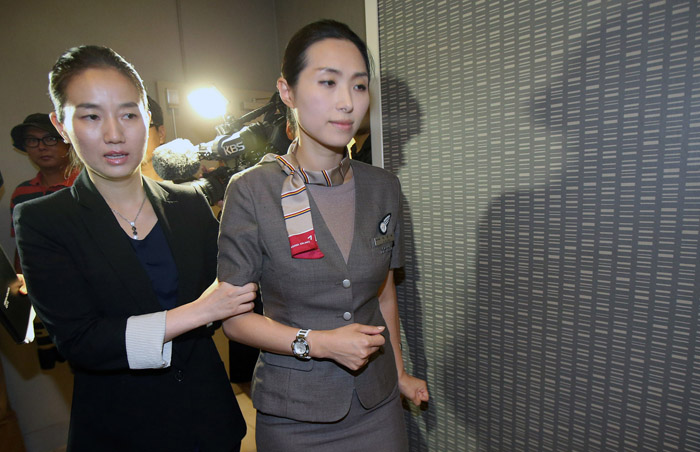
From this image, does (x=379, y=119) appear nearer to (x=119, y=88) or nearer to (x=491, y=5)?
(x=491, y=5)

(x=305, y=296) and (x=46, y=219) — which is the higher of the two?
(x=46, y=219)

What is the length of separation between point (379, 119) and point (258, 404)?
97 centimetres

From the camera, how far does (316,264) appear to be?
0.92 m

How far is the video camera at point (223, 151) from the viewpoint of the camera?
1.63 m

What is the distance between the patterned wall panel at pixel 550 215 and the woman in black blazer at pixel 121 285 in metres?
0.68

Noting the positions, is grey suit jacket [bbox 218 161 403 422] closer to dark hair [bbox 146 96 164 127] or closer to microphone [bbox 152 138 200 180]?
microphone [bbox 152 138 200 180]

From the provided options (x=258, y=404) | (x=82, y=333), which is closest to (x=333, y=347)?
(x=258, y=404)

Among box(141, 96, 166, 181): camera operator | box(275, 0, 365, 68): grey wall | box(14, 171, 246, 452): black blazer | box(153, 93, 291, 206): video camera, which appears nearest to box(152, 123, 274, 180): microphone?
box(153, 93, 291, 206): video camera

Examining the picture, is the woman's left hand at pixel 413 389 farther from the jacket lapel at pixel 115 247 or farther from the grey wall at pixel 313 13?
the grey wall at pixel 313 13

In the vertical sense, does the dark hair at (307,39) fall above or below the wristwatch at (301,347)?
above

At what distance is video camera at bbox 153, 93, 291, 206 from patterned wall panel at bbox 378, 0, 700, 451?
0.58 meters

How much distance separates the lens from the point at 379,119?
4.58 ft

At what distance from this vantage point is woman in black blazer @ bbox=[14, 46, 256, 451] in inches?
34.6

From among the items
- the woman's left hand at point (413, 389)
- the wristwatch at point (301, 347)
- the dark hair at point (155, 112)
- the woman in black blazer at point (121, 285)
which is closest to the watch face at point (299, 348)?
the wristwatch at point (301, 347)
